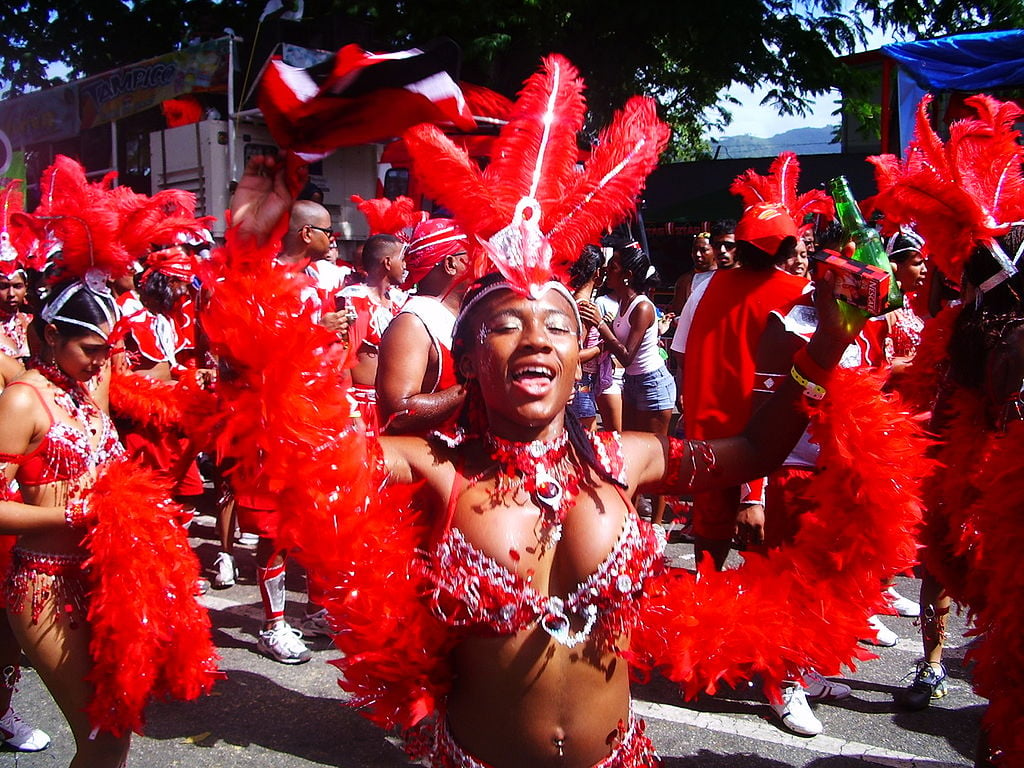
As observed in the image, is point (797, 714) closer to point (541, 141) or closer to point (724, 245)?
point (541, 141)

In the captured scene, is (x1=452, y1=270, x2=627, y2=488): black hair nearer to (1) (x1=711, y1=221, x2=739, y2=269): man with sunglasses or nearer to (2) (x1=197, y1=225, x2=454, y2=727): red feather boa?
(2) (x1=197, y1=225, x2=454, y2=727): red feather boa

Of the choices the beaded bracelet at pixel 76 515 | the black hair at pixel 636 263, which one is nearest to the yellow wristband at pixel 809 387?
the beaded bracelet at pixel 76 515

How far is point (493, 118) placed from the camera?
2.55 meters

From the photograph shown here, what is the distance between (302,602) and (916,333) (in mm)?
4125

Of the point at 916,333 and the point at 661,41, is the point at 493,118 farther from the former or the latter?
the point at 661,41

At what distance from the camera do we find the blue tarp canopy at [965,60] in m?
10.1

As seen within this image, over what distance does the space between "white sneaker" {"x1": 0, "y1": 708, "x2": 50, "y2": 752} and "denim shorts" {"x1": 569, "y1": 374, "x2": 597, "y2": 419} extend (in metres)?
3.98

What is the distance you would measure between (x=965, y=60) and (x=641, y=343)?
6519 millimetres

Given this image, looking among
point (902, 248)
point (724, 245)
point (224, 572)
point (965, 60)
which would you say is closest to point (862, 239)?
point (902, 248)

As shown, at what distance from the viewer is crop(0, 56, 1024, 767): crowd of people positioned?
2.02 m

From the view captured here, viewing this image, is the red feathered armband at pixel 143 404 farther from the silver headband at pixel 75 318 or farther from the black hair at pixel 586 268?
the black hair at pixel 586 268

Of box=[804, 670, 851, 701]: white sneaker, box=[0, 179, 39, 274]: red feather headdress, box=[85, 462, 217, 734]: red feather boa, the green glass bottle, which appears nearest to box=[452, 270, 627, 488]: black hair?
the green glass bottle

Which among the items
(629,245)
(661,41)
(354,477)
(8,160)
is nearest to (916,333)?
(629,245)

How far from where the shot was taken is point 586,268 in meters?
5.48
